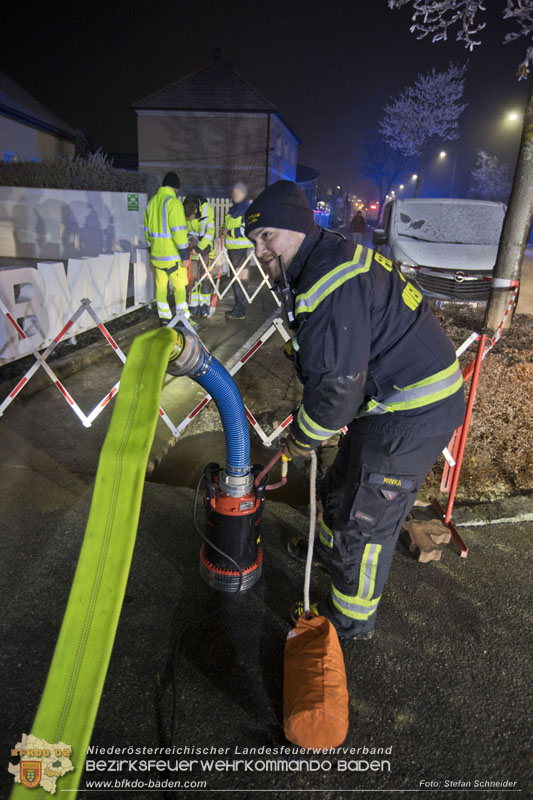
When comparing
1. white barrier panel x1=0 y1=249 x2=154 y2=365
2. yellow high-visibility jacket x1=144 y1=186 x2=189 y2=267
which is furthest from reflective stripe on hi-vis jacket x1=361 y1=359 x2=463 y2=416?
yellow high-visibility jacket x1=144 y1=186 x2=189 y2=267

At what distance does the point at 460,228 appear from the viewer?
998 centimetres

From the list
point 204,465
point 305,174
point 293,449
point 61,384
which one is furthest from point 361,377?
point 305,174

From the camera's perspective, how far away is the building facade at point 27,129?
24.4 meters

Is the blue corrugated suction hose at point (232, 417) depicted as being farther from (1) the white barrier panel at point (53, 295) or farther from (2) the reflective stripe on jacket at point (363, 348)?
(1) the white barrier panel at point (53, 295)

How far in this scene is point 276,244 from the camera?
221 centimetres

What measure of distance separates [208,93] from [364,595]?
37206 mm

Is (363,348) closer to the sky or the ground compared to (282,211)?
closer to the ground

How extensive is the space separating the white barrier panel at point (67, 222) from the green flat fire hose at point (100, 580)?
39.0ft

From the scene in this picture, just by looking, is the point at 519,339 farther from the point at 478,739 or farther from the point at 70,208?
the point at 70,208

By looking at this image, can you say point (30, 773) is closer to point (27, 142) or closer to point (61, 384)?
point (61, 384)

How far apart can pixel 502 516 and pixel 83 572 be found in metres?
3.27

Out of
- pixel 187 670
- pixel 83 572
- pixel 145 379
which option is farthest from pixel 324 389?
pixel 187 670

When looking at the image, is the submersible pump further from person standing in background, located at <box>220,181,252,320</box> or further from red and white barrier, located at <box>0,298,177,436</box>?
person standing in background, located at <box>220,181,252,320</box>

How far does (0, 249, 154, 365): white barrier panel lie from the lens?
5566 millimetres
